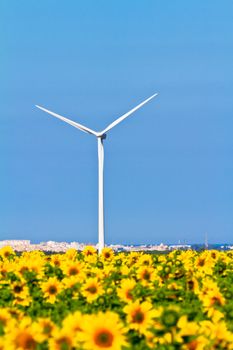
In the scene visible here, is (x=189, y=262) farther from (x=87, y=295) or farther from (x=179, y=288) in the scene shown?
(x=87, y=295)

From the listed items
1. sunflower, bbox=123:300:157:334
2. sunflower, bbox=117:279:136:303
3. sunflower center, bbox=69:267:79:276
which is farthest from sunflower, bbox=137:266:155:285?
sunflower, bbox=123:300:157:334

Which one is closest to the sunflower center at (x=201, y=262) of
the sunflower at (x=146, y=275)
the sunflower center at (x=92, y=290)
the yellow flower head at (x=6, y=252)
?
the sunflower at (x=146, y=275)

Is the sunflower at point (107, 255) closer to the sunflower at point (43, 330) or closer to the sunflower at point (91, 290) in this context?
the sunflower at point (91, 290)

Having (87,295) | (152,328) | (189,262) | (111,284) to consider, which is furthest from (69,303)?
(189,262)

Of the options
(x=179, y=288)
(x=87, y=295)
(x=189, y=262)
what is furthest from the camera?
(x=189, y=262)

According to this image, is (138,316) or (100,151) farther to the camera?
(100,151)

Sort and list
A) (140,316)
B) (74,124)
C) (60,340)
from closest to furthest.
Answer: (60,340)
(140,316)
(74,124)

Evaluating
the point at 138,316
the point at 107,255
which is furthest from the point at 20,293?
the point at 107,255

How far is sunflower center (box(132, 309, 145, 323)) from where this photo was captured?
8766mm

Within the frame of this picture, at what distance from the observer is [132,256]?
18.5 meters

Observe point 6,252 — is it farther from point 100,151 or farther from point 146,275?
point 100,151

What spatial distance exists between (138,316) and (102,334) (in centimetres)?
136

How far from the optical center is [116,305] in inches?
465

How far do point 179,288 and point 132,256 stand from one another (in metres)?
5.94
